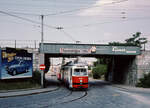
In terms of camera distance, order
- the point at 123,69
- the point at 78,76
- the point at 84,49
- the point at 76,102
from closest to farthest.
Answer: the point at 76,102 < the point at 78,76 < the point at 84,49 < the point at 123,69

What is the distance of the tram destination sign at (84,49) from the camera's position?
2764 cm

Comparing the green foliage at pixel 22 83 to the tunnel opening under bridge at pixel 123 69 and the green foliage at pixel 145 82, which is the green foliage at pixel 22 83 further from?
the green foliage at pixel 145 82

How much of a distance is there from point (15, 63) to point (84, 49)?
9723mm

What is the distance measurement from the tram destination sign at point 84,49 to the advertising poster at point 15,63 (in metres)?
3.00

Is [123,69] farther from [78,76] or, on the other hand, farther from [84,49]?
[78,76]

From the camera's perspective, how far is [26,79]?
81.5 ft

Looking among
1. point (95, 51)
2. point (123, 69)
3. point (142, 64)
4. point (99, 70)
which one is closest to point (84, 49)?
point (95, 51)

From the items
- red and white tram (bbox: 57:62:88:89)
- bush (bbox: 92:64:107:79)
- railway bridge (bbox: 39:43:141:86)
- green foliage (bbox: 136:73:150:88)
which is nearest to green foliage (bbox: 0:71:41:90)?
railway bridge (bbox: 39:43:141:86)

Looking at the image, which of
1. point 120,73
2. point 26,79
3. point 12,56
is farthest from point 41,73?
point 120,73

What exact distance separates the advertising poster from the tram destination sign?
3.00m

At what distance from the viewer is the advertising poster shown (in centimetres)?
2164

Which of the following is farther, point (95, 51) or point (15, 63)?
point (95, 51)

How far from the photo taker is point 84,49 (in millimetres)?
28344

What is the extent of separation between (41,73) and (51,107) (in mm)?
13310
